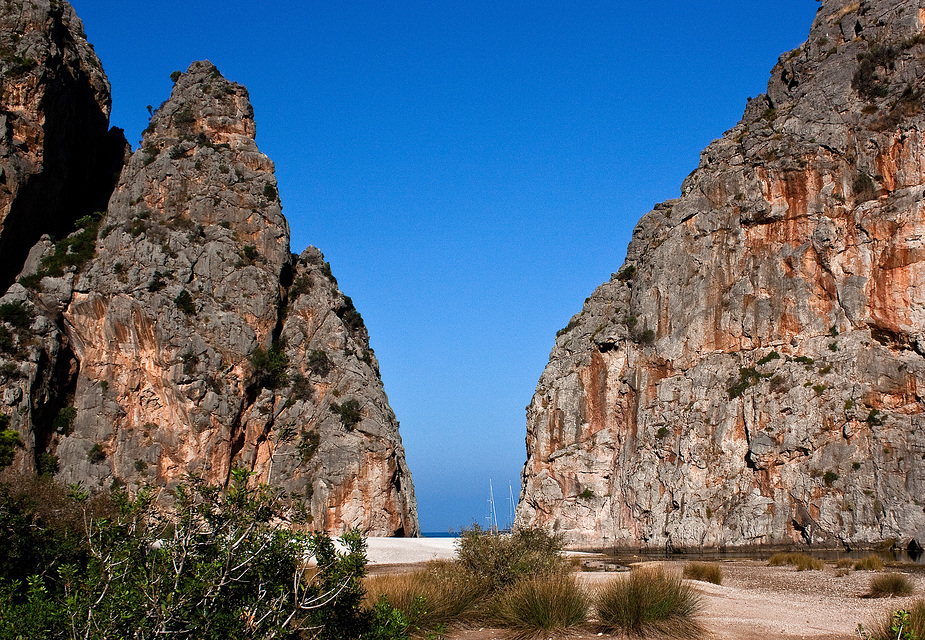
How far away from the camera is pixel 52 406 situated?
2000 inches

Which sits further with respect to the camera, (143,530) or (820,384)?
(820,384)

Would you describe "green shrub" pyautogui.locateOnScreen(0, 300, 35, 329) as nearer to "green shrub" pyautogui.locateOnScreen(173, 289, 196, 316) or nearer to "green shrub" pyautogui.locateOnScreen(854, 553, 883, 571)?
"green shrub" pyautogui.locateOnScreen(173, 289, 196, 316)

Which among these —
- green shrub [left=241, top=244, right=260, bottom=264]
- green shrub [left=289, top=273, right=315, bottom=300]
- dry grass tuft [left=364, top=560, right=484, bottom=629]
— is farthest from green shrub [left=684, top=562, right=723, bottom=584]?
green shrub [left=241, top=244, right=260, bottom=264]

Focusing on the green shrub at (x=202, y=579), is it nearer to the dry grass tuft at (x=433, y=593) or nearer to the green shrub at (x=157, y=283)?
the dry grass tuft at (x=433, y=593)

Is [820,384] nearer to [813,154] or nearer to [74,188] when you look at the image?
[813,154]

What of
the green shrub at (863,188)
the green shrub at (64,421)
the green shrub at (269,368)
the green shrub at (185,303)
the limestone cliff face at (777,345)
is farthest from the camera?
the green shrub at (269,368)

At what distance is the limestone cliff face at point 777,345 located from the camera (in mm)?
47031

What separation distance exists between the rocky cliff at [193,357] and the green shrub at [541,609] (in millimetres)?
38602

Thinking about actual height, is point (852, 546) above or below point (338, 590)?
below

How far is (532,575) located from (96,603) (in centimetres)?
1055

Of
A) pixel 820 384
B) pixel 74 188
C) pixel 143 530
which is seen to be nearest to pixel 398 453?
pixel 820 384

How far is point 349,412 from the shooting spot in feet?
178

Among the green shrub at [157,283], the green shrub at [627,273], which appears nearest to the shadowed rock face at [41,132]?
the green shrub at [157,283]

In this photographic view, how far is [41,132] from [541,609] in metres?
55.6
